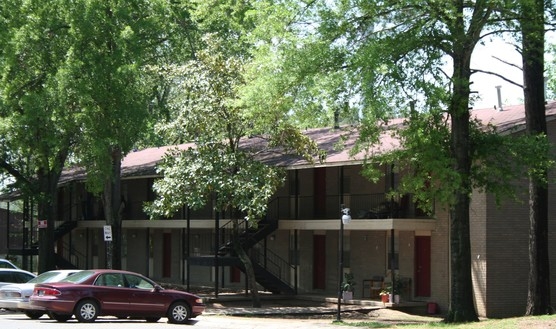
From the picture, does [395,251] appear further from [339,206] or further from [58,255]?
[58,255]

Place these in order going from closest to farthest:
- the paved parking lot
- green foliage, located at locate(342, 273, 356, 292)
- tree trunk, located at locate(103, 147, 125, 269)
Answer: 1. the paved parking lot
2. green foliage, located at locate(342, 273, 356, 292)
3. tree trunk, located at locate(103, 147, 125, 269)

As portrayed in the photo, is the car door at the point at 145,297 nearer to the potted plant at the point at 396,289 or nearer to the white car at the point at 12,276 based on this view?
the white car at the point at 12,276

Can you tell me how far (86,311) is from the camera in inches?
911

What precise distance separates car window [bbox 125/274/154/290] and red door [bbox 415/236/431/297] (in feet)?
37.1

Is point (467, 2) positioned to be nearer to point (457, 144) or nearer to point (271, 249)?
point (457, 144)

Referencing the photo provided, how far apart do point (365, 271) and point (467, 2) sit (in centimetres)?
1412

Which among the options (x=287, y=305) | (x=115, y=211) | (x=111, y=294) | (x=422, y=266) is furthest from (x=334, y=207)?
(x=111, y=294)

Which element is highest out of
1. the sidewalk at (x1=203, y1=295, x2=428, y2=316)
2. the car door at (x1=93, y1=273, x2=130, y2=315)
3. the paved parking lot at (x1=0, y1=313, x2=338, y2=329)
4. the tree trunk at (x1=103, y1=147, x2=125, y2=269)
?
the tree trunk at (x1=103, y1=147, x2=125, y2=269)

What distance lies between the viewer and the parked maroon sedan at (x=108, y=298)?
22.9 metres

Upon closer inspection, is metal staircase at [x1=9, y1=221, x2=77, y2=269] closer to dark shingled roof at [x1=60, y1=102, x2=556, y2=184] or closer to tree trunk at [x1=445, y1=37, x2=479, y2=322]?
dark shingled roof at [x1=60, y1=102, x2=556, y2=184]

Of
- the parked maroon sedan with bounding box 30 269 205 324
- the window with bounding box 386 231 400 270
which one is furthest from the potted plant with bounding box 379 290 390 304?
the parked maroon sedan with bounding box 30 269 205 324

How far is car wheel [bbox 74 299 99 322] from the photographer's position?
23016 mm

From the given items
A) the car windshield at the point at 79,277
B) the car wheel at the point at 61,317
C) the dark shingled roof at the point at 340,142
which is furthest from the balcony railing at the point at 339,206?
the car wheel at the point at 61,317

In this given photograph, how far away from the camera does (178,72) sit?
30375mm
